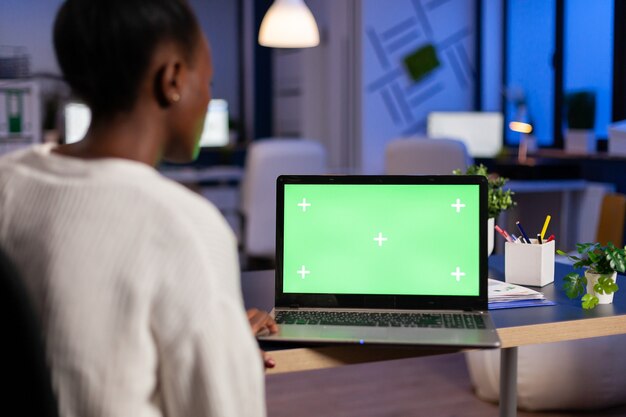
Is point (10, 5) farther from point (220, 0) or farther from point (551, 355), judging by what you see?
point (551, 355)

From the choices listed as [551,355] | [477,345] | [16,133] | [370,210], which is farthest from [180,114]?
[16,133]

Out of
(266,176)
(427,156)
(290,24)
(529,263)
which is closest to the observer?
(529,263)

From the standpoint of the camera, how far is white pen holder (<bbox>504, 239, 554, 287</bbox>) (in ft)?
6.97

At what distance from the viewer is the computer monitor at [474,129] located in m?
6.05

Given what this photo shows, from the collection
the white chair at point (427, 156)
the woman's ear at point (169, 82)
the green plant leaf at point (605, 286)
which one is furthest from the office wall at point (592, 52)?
the woman's ear at point (169, 82)

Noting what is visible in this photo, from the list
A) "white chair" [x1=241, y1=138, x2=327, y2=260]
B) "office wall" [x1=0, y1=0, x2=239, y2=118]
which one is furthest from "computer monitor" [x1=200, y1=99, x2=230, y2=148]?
"white chair" [x1=241, y1=138, x2=327, y2=260]

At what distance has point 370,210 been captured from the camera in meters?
1.89

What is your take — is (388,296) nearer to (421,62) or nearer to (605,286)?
Result: (605,286)

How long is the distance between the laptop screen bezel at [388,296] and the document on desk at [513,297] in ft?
0.30

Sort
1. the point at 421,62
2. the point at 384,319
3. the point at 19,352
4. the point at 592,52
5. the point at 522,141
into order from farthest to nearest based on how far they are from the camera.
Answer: the point at 421,62 < the point at 522,141 < the point at 592,52 < the point at 384,319 < the point at 19,352

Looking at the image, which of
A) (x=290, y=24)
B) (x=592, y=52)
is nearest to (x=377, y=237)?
(x=290, y=24)

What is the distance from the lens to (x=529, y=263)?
214cm

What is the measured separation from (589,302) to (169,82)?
1.17 meters

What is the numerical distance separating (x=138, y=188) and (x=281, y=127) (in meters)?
7.33
